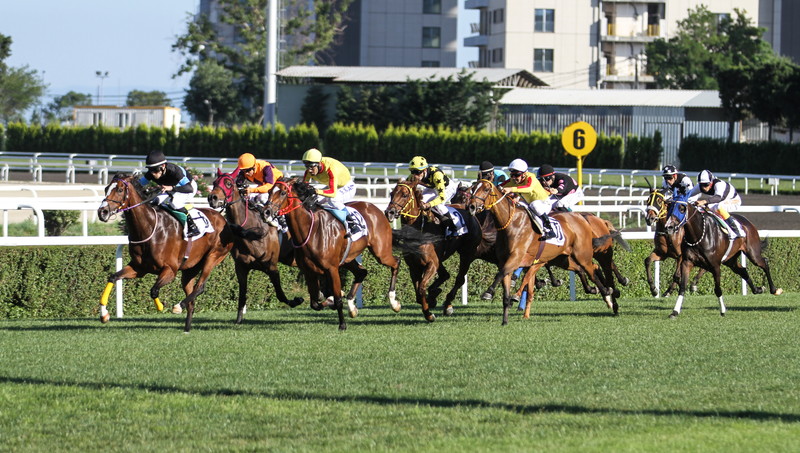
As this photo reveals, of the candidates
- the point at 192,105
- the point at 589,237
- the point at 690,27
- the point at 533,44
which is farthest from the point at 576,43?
the point at 589,237

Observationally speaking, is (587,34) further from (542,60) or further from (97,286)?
(97,286)

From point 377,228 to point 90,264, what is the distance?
294 cm

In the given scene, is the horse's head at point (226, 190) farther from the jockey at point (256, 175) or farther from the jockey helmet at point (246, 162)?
the jockey helmet at point (246, 162)

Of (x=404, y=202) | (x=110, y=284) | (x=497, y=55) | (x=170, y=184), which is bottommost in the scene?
(x=110, y=284)

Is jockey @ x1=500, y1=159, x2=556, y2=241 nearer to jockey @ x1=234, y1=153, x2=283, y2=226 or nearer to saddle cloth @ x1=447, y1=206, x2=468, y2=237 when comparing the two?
saddle cloth @ x1=447, y1=206, x2=468, y2=237

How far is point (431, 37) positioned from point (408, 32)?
1763 millimetres

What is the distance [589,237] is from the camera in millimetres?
13242

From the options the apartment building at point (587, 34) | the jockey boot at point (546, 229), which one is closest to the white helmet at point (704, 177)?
the jockey boot at point (546, 229)

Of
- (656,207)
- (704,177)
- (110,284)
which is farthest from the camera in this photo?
(704,177)

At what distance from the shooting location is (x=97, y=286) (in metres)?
12.8

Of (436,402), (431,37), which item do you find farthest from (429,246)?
(431,37)

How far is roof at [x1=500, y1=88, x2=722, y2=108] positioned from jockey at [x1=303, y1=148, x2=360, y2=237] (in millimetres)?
39201

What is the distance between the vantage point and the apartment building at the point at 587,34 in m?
67.4

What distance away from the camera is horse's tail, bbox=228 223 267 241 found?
11.3 m
